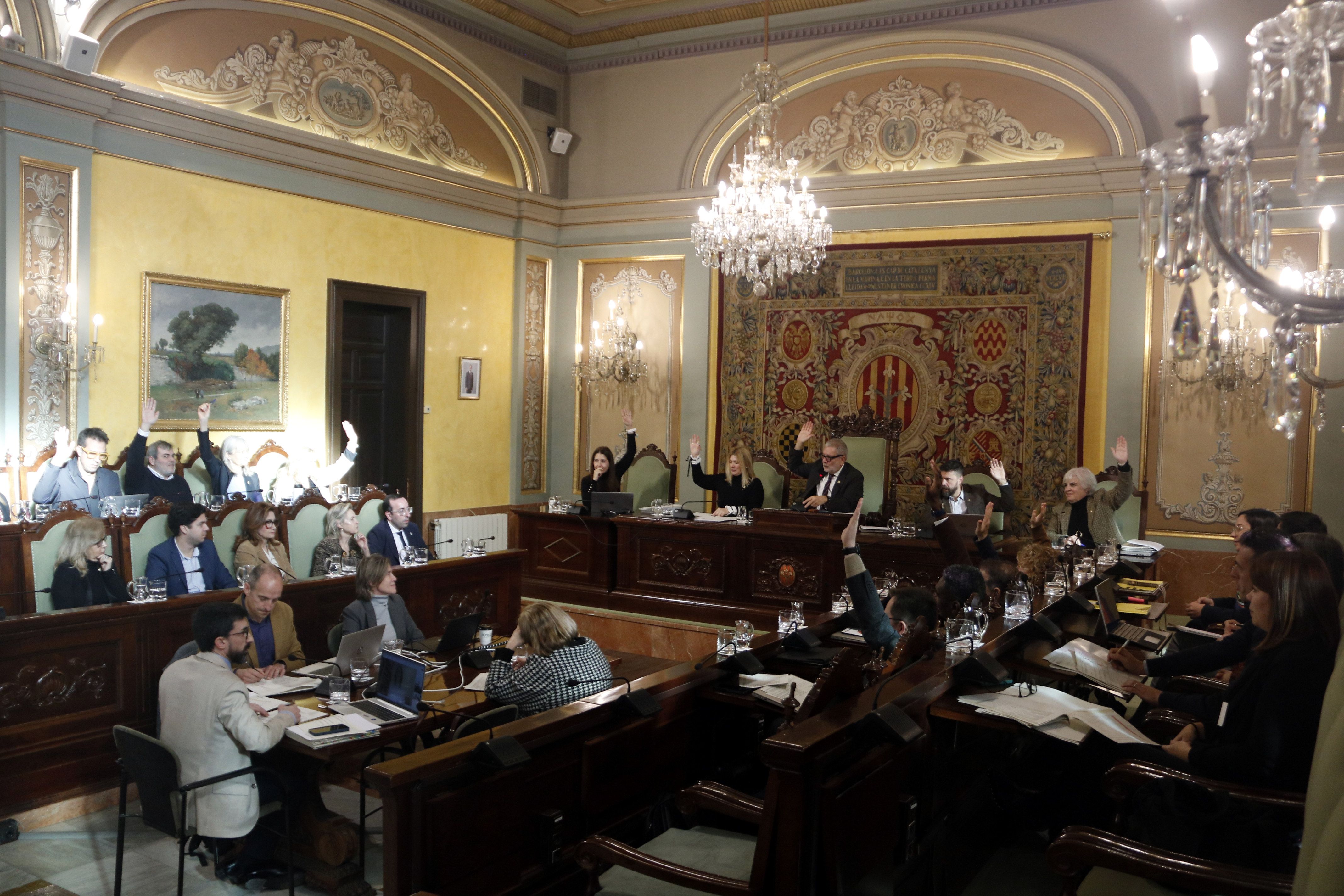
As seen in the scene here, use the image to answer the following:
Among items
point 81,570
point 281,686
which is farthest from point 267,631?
point 81,570

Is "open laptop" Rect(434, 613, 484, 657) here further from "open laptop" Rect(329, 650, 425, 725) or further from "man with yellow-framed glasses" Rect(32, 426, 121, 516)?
"man with yellow-framed glasses" Rect(32, 426, 121, 516)

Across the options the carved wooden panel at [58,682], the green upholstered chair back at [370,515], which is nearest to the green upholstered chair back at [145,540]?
the carved wooden panel at [58,682]

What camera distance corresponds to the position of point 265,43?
25.4ft

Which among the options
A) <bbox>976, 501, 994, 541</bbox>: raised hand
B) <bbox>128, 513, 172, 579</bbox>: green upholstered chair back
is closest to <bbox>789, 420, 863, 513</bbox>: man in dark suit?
<bbox>976, 501, 994, 541</bbox>: raised hand

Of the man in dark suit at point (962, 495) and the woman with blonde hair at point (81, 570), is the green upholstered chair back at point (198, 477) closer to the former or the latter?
the woman with blonde hair at point (81, 570)

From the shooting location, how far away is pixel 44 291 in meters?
6.39

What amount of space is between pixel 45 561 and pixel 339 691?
2.18m

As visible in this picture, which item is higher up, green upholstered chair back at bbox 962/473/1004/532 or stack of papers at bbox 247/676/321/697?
green upholstered chair back at bbox 962/473/1004/532

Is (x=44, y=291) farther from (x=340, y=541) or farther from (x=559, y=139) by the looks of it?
(x=559, y=139)

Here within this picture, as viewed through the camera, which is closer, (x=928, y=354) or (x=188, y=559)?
(x=188, y=559)

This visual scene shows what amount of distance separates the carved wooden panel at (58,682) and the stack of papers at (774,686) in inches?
114

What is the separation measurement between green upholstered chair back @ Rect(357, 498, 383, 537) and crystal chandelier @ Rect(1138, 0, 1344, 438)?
526cm

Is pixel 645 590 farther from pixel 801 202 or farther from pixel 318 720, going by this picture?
pixel 318 720

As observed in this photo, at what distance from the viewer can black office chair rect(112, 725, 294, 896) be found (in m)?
3.45
